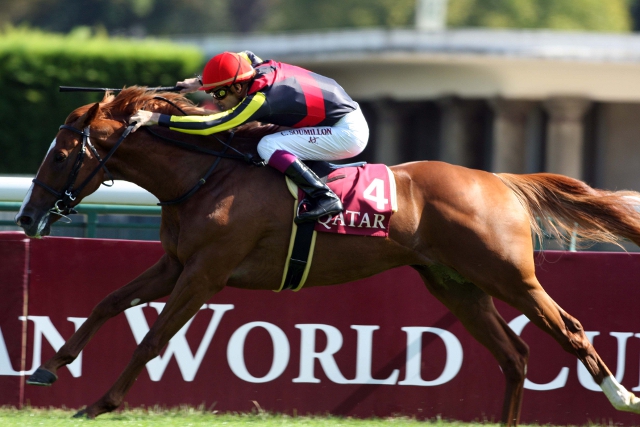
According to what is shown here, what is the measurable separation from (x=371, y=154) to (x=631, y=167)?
28.7 ft

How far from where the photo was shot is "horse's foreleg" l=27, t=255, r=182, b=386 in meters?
5.39

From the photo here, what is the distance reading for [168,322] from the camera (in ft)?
17.4

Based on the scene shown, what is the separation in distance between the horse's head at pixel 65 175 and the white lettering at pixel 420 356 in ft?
7.66

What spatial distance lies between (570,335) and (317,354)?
5.54 feet

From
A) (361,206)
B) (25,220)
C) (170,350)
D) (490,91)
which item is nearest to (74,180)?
(25,220)

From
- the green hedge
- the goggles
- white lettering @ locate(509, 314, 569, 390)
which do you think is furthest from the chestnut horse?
the green hedge

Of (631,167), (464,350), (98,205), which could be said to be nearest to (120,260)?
(98,205)

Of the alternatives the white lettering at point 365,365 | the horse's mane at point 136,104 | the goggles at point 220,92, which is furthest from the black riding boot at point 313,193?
the white lettering at point 365,365

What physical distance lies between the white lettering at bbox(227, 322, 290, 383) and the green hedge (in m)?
13.1

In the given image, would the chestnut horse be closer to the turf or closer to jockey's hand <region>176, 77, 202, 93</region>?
jockey's hand <region>176, 77, 202, 93</region>

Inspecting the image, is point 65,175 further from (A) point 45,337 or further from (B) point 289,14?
(B) point 289,14

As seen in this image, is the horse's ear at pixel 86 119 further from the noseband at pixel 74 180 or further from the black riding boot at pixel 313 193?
the black riding boot at pixel 313 193

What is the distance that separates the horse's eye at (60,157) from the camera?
543cm

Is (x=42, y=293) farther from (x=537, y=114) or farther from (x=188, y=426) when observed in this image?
(x=537, y=114)
